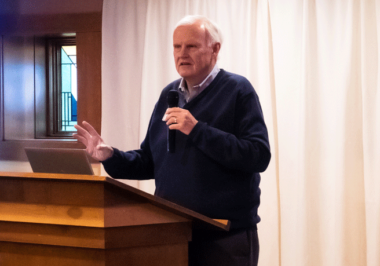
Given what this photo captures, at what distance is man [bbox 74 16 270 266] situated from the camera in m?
1.23

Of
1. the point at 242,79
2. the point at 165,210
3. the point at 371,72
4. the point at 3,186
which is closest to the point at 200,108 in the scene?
the point at 242,79

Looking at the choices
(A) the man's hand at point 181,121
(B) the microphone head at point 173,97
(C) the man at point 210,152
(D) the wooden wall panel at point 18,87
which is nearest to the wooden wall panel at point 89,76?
(D) the wooden wall panel at point 18,87

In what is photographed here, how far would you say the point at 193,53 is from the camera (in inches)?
55.9

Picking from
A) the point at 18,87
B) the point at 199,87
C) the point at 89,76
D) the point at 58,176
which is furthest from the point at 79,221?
the point at 18,87

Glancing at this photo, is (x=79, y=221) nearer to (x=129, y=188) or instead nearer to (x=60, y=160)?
(x=129, y=188)

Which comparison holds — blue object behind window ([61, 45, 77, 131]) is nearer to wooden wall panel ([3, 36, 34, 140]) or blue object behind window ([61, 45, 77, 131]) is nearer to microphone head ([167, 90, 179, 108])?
wooden wall panel ([3, 36, 34, 140])

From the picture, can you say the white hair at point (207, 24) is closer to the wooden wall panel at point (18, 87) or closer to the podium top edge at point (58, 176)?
the podium top edge at point (58, 176)

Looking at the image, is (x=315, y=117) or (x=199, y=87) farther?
(x=315, y=117)

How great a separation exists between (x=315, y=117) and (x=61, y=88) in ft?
7.71

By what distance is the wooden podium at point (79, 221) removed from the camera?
33.5 inches

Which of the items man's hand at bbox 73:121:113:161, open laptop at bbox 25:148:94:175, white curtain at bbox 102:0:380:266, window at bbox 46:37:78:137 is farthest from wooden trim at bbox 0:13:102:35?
open laptop at bbox 25:148:94:175

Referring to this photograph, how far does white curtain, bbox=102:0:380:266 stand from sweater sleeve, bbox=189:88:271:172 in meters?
1.49

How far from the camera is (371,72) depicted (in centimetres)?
260

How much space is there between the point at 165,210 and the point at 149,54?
2269 millimetres
